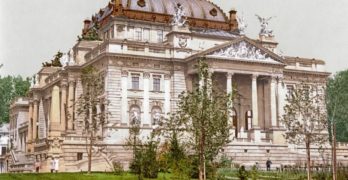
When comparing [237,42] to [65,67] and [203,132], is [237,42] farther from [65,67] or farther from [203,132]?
[203,132]

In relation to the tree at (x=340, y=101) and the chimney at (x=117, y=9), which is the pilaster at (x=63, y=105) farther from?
the tree at (x=340, y=101)

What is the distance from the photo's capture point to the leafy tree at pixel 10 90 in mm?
113119

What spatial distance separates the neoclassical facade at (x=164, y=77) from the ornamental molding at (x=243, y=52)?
123 millimetres

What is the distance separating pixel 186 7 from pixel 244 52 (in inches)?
687

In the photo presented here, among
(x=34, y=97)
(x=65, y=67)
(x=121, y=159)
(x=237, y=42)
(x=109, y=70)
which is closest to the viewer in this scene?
(x=121, y=159)

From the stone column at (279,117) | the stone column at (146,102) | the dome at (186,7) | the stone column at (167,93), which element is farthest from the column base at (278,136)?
the dome at (186,7)

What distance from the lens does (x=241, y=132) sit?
67.9 metres

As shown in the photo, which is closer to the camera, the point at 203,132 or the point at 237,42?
the point at 203,132

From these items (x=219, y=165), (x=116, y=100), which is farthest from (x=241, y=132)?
(x=219, y=165)

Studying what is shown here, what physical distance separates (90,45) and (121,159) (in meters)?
21.2

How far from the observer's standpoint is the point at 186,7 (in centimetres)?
8206

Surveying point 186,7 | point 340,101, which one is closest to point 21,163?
point 186,7

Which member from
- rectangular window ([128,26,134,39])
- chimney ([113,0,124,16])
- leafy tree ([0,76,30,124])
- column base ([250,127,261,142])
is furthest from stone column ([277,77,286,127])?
leafy tree ([0,76,30,124])

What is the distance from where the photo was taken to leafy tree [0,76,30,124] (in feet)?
371
